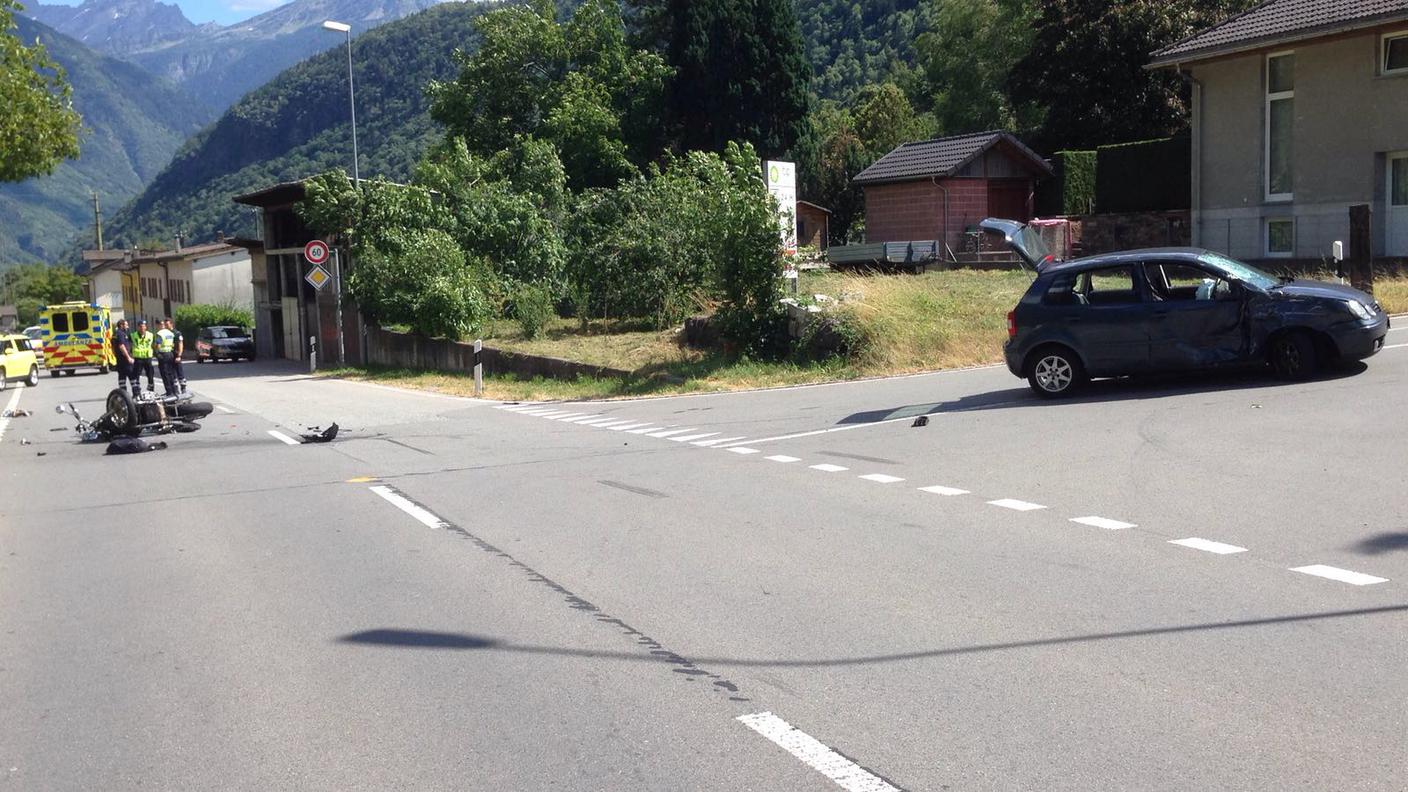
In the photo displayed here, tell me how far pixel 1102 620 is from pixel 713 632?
198 cm

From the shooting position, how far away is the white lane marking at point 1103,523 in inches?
345

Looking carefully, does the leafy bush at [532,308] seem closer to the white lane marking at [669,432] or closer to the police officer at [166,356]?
the police officer at [166,356]

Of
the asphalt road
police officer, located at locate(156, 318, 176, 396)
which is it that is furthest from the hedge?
police officer, located at locate(156, 318, 176, 396)

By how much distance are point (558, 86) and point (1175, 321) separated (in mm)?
43527

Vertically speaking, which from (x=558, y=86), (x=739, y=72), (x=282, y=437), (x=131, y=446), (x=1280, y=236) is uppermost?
(x=558, y=86)

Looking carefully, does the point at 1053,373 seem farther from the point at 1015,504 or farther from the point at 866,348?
the point at 866,348

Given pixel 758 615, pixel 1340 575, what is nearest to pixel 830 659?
pixel 758 615

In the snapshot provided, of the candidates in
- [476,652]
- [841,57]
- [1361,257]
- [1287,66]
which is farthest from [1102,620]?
[841,57]

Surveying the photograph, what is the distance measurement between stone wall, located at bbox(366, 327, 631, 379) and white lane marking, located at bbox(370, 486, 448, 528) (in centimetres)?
1321

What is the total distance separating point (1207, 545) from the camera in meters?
8.09

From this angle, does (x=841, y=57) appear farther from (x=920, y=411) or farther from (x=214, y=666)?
(x=214, y=666)

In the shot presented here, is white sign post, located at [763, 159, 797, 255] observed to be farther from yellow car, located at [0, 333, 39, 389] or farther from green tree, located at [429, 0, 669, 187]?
yellow car, located at [0, 333, 39, 389]

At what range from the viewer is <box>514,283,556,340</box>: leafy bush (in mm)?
32844

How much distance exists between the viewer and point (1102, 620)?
652 cm
